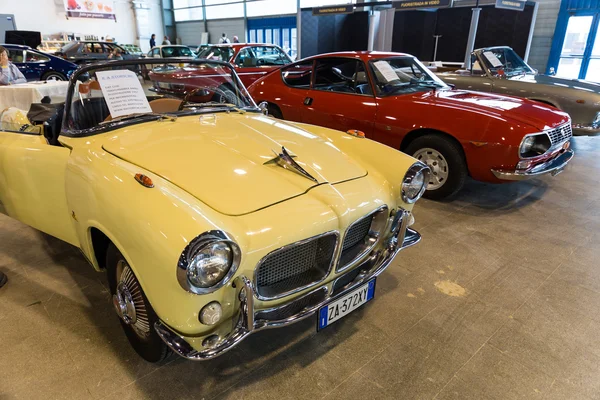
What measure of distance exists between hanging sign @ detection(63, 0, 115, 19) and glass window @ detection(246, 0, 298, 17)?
25.3 ft

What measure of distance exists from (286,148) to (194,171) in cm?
61

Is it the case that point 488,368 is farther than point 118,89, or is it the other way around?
point 118,89

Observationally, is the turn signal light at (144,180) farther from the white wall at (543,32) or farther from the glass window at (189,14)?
the glass window at (189,14)

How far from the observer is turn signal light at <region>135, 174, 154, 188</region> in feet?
5.85

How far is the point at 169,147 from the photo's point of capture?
223 cm

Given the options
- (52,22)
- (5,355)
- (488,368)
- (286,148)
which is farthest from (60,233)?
(52,22)

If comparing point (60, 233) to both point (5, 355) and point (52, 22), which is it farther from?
point (52, 22)

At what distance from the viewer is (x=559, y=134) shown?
4.03 meters

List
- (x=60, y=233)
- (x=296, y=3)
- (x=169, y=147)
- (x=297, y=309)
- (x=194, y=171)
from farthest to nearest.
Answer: (x=296, y=3) → (x=60, y=233) → (x=169, y=147) → (x=194, y=171) → (x=297, y=309)

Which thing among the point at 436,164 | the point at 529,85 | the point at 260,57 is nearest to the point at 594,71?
the point at 529,85

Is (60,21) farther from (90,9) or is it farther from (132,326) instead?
(132,326)

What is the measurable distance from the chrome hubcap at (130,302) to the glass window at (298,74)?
3822 millimetres

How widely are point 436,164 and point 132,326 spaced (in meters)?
3.38

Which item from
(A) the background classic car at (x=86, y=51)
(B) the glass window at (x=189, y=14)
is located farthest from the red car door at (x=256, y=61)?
(B) the glass window at (x=189, y=14)
